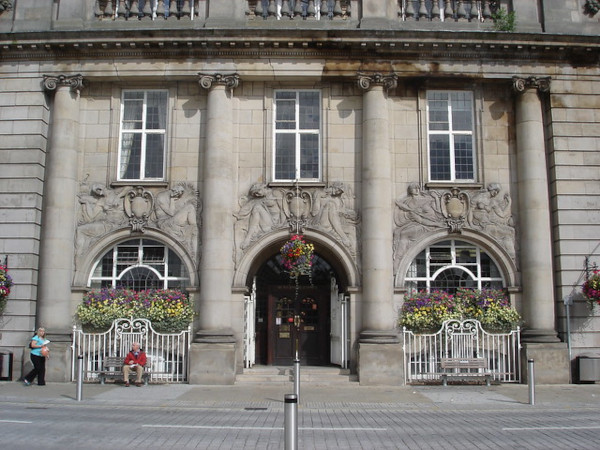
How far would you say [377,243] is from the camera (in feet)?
62.8

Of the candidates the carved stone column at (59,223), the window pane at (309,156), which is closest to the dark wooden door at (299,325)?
the window pane at (309,156)

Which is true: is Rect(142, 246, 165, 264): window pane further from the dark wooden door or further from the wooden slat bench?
the wooden slat bench

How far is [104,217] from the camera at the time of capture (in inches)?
786

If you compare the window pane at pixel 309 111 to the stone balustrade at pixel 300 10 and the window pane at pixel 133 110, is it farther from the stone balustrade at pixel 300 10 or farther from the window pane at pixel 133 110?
the window pane at pixel 133 110

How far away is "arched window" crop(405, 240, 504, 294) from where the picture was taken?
19969 millimetres

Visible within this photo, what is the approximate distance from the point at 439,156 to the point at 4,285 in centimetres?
1326

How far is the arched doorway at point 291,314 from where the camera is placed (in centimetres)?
2150

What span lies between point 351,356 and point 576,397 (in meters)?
6.07

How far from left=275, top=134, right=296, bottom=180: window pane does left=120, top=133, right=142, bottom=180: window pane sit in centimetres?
423

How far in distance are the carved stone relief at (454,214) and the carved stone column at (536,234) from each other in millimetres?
514

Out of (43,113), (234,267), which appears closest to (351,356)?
(234,267)

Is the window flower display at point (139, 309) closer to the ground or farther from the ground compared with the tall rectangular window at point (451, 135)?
closer to the ground

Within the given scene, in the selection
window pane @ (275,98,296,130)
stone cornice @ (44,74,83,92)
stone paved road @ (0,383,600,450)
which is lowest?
stone paved road @ (0,383,600,450)

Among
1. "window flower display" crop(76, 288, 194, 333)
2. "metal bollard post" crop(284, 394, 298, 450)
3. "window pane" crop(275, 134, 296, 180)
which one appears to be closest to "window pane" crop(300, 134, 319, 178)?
"window pane" crop(275, 134, 296, 180)
